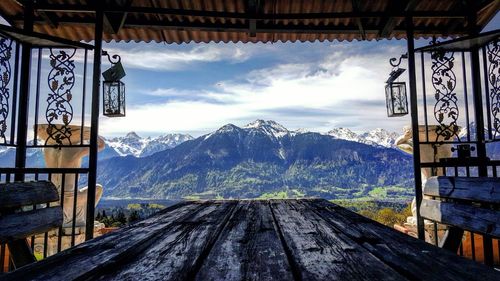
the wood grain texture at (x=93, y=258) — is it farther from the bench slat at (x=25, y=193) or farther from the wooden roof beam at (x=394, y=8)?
the wooden roof beam at (x=394, y=8)

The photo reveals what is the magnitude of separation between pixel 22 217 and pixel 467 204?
2.65 meters

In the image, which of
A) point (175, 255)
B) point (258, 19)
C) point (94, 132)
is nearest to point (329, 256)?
point (175, 255)

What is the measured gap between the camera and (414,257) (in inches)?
47.6

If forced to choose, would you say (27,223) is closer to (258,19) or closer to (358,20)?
(258,19)

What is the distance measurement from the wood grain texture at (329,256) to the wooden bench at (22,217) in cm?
142

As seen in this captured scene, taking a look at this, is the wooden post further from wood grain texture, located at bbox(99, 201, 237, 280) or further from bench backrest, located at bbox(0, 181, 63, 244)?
wood grain texture, located at bbox(99, 201, 237, 280)

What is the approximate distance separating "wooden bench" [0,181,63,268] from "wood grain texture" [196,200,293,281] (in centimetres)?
111

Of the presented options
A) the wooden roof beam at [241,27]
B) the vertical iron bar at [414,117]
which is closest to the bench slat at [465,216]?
the vertical iron bar at [414,117]

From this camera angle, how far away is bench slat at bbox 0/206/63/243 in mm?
1697

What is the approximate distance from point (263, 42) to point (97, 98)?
9.98 ft

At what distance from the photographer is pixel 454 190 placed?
209cm

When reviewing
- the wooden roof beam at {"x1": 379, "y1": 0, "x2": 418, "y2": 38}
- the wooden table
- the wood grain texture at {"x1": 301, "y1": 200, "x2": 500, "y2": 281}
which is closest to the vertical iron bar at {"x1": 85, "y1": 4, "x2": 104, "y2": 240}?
the wooden table

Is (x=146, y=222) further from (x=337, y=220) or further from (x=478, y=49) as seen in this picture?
(x=478, y=49)

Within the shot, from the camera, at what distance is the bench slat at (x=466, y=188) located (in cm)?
169
